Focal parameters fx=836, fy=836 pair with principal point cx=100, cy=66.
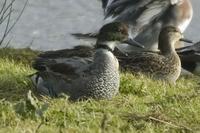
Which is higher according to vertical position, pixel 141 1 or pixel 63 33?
pixel 141 1

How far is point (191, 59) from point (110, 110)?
3741 millimetres

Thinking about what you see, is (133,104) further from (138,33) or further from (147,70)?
(138,33)

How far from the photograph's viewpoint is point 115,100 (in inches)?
260

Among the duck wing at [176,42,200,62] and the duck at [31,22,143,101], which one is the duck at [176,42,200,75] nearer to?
the duck wing at [176,42,200,62]

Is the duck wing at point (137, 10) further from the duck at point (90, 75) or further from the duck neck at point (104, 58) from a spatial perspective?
the duck neck at point (104, 58)

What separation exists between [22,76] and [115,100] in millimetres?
1022

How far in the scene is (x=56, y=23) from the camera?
12.3m

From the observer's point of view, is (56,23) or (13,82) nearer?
(13,82)

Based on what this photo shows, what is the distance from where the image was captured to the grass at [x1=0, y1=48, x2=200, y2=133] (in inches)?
218

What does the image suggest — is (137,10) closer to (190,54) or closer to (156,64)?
(190,54)

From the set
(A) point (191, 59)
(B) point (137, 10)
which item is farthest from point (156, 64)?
(B) point (137, 10)

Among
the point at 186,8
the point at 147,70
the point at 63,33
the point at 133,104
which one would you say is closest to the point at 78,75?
the point at 133,104

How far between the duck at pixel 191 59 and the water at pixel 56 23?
6.95 ft

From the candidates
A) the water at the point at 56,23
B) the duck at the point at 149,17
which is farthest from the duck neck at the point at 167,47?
the water at the point at 56,23
